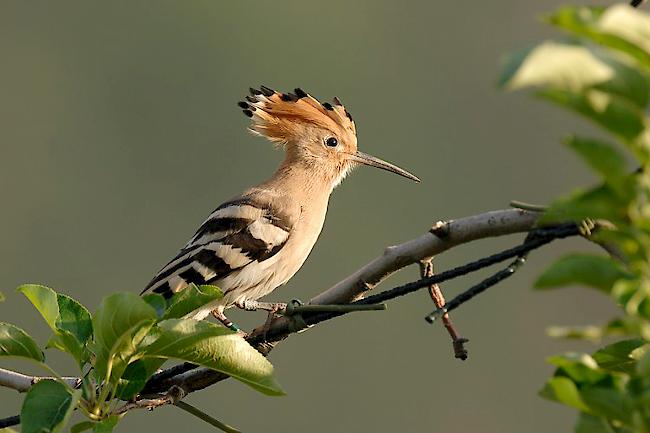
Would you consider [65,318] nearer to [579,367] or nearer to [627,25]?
[579,367]

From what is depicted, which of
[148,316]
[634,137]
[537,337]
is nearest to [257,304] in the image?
[148,316]

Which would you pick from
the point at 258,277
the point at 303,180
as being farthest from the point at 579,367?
the point at 303,180

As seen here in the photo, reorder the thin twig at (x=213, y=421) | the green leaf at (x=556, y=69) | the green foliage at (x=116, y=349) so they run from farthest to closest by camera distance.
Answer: the thin twig at (x=213, y=421), the green foliage at (x=116, y=349), the green leaf at (x=556, y=69)

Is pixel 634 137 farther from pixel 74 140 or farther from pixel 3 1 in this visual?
pixel 3 1

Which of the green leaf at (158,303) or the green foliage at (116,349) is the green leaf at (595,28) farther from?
the green leaf at (158,303)

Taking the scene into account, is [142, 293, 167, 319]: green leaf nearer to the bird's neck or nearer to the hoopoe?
the hoopoe

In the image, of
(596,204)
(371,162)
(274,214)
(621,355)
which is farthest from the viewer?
(371,162)

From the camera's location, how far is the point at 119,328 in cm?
150

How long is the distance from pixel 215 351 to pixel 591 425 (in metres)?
0.58

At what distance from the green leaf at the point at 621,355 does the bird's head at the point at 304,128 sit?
244 centimetres

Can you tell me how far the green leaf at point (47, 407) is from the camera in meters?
1.54

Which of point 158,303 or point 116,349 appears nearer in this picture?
Answer: point 116,349

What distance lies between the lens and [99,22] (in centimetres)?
3647

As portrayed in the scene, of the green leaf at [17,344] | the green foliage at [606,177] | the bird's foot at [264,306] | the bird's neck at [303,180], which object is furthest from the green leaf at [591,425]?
the bird's neck at [303,180]
